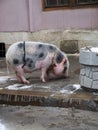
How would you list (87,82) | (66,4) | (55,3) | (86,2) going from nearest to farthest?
1. (87,82)
2. (86,2)
3. (66,4)
4. (55,3)

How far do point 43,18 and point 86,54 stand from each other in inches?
181

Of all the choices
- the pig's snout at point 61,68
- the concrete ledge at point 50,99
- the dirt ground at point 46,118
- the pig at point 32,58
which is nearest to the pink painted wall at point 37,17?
the pig's snout at point 61,68

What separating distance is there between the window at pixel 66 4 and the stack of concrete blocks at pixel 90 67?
3.93 m

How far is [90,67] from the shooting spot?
7.07m

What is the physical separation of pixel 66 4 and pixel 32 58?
3531 millimetres

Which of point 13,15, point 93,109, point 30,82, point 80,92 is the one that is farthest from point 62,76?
point 13,15

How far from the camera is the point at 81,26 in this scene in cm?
1096

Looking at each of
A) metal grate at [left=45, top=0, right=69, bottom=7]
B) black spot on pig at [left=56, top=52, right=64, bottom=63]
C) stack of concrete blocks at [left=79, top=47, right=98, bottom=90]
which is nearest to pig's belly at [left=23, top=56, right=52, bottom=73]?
black spot on pig at [left=56, top=52, right=64, bottom=63]

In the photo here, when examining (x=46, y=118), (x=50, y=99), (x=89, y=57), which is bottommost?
(x=46, y=118)

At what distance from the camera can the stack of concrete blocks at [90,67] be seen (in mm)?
6984

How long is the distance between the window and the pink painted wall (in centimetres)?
13

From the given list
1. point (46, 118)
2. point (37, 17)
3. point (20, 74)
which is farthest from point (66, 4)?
point (46, 118)

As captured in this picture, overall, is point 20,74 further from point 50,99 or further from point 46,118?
point 46,118

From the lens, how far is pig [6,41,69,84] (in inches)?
316
